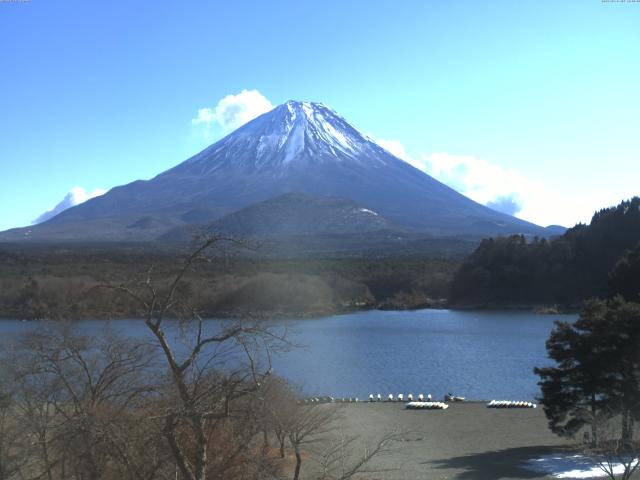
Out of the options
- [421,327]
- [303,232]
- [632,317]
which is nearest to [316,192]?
[303,232]

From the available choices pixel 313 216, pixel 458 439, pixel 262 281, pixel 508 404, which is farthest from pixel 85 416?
pixel 313 216

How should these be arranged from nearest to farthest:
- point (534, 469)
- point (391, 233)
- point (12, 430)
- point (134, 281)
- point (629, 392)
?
point (134, 281)
point (12, 430)
point (534, 469)
point (629, 392)
point (391, 233)

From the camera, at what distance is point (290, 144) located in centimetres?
9956

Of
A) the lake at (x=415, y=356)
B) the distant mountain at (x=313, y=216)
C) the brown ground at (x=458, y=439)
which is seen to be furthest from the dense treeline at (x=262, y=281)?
the distant mountain at (x=313, y=216)

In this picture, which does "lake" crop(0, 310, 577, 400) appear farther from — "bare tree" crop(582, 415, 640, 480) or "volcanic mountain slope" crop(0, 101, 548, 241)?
"volcanic mountain slope" crop(0, 101, 548, 241)

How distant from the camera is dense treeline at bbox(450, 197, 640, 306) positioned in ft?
141

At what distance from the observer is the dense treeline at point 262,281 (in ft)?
117

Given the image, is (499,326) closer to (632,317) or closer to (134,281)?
(632,317)

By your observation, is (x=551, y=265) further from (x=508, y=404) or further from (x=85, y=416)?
(x=85, y=416)

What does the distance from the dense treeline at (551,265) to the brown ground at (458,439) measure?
30.0 m

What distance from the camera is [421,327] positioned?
108 feet

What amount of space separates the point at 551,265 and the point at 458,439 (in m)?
34.2

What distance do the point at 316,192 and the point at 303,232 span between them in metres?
13.1

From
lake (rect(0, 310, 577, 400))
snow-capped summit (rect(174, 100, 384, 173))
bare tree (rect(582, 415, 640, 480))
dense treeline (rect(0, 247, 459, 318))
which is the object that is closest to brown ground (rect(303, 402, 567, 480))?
bare tree (rect(582, 415, 640, 480))
